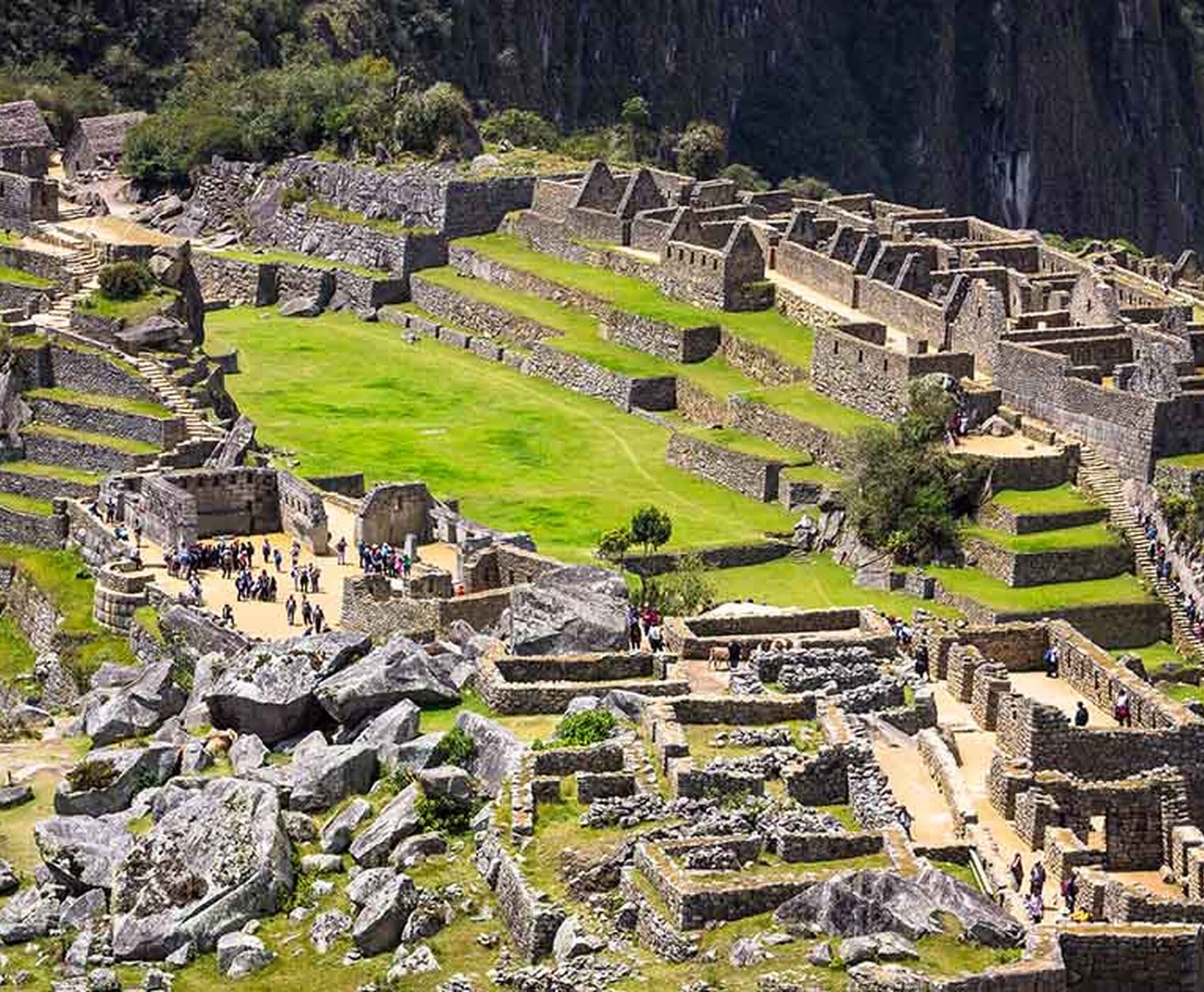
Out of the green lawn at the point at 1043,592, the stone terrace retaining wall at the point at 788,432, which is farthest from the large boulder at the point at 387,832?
the stone terrace retaining wall at the point at 788,432

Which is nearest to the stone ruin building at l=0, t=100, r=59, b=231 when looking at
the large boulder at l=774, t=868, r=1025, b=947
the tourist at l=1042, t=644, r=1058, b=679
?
the tourist at l=1042, t=644, r=1058, b=679

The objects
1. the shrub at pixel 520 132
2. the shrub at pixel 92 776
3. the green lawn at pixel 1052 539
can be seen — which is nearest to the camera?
the shrub at pixel 92 776

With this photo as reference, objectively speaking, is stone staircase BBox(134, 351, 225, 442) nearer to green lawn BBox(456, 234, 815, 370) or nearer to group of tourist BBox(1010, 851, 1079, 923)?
green lawn BBox(456, 234, 815, 370)

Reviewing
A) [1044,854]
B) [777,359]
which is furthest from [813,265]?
[1044,854]

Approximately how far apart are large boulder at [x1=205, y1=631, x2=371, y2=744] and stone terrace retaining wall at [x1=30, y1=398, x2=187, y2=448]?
84.1ft

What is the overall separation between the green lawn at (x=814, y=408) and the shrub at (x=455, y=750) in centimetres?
3860

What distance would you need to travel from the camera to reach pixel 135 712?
4800 centimetres

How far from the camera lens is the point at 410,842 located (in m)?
38.3

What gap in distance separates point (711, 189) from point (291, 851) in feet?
221

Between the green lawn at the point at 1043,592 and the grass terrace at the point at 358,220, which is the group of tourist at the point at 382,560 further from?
the grass terrace at the point at 358,220

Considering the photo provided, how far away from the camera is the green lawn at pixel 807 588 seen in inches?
2704

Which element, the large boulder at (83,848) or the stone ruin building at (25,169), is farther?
the stone ruin building at (25,169)

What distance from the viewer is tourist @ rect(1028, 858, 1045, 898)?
3684cm

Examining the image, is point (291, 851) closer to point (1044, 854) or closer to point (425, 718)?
point (425, 718)
